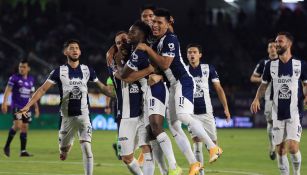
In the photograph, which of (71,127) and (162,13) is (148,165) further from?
(71,127)

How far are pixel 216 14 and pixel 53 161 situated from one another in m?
29.8

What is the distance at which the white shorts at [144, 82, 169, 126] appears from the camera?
40.3 ft

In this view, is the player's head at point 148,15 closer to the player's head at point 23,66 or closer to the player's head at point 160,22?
the player's head at point 160,22

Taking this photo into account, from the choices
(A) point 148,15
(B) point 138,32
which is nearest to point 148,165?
(B) point 138,32

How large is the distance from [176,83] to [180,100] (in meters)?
0.28

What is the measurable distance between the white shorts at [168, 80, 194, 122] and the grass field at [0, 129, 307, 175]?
151 inches

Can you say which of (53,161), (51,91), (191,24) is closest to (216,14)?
(191,24)

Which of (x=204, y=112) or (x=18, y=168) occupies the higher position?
(x=204, y=112)

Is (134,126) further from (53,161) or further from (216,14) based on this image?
(216,14)

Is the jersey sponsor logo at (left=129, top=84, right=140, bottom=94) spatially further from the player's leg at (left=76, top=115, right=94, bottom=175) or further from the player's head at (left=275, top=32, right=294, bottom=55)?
the player's head at (left=275, top=32, right=294, bottom=55)

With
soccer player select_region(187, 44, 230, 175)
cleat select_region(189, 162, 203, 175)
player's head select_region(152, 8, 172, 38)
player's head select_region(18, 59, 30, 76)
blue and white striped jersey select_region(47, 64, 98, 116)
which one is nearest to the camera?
cleat select_region(189, 162, 203, 175)

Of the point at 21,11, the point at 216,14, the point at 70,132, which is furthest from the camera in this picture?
the point at 216,14

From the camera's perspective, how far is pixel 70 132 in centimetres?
1505

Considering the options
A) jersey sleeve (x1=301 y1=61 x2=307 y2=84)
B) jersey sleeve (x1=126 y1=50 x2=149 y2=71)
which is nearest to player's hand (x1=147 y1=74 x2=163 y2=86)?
jersey sleeve (x1=126 y1=50 x2=149 y2=71)
